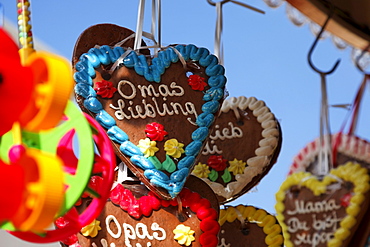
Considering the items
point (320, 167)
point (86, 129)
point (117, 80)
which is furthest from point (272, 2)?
point (86, 129)

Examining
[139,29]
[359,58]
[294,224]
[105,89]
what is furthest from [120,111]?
[359,58]

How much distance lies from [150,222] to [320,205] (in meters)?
0.86

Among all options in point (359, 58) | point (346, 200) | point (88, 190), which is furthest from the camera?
point (359, 58)

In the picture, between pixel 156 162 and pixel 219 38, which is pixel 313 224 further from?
pixel 156 162

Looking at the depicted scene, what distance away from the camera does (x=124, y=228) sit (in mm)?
949

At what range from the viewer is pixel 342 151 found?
1946 millimetres

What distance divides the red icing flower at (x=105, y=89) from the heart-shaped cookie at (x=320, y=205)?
0.87 meters

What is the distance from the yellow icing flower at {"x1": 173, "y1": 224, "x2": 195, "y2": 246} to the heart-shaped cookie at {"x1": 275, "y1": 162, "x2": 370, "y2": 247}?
0.80 m

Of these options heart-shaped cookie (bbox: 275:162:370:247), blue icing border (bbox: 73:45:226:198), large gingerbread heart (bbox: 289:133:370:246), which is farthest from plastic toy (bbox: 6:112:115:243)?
large gingerbread heart (bbox: 289:133:370:246)

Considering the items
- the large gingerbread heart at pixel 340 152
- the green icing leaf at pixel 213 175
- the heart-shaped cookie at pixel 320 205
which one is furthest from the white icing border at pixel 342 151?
the green icing leaf at pixel 213 175

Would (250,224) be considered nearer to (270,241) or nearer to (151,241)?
(270,241)

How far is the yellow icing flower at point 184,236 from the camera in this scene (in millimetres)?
940

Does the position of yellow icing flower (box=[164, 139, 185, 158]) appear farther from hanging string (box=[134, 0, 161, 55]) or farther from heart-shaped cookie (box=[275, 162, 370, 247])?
heart-shaped cookie (box=[275, 162, 370, 247])

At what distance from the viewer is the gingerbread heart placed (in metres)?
0.94
